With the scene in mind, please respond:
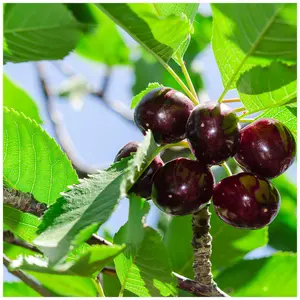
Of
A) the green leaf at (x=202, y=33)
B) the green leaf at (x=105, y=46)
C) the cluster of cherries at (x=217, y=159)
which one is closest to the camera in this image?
the cluster of cherries at (x=217, y=159)

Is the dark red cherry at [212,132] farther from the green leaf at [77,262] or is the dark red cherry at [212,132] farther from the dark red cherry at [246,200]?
the green leaf at [77,262]

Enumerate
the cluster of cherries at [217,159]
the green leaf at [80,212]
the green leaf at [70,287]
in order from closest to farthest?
the green leaf at [80,212] < the cluster of cherries at [217,159] < the green leaf at [70,287]

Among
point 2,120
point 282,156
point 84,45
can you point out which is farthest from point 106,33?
point 282,156

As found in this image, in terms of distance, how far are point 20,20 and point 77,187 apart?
0.66 meters

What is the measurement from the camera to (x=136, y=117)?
133cm

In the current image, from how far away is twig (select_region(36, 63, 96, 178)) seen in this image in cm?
230

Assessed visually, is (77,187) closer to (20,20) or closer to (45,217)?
(45,217)

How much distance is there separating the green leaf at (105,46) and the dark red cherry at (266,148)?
68.4 inches

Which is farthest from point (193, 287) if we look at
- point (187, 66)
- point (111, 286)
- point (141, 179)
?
point (187, 66)

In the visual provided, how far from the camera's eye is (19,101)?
2045 mm

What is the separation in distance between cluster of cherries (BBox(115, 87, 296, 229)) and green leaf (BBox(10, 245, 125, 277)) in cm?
27

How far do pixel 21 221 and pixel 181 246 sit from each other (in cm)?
83

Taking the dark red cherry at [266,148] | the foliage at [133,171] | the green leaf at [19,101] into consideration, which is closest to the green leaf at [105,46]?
the green leaf at [19,101]

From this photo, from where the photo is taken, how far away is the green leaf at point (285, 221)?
229 cm
